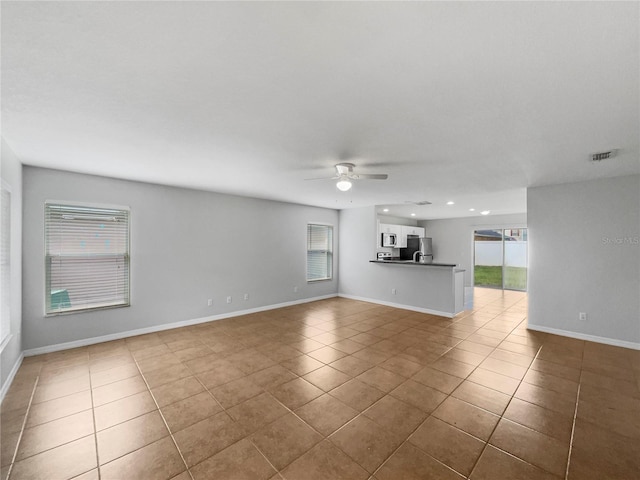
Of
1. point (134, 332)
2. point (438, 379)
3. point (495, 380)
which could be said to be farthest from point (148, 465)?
point (495, 380)

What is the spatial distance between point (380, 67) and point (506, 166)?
277 centimetres

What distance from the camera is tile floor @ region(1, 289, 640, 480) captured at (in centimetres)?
181

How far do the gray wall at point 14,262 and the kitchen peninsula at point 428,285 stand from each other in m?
6.09

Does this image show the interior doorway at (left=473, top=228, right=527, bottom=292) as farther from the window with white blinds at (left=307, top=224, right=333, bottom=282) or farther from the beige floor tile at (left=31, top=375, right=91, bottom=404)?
the beige floor tile at (left=31, top=375, right=91, bottom=404)

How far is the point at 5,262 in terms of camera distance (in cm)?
283

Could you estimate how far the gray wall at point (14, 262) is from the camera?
8.77 feet

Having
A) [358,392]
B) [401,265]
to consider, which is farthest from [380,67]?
[401,265]

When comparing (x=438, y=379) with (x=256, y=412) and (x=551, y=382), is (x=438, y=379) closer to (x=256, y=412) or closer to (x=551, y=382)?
(x=551, y=382)

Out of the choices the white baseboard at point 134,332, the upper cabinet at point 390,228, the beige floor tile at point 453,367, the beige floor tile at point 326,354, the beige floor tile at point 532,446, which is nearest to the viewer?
the beige floor tile at point 532,446

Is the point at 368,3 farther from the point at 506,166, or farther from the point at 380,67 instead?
the point at 506,166

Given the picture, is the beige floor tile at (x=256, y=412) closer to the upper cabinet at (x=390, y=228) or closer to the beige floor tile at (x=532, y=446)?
the beige floor tile at (x=532, y=446)

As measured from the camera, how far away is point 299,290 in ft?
22.0

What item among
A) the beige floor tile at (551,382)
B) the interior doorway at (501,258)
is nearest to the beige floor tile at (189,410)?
the beige floor tile at (551,382)

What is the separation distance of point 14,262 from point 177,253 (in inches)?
75.8
